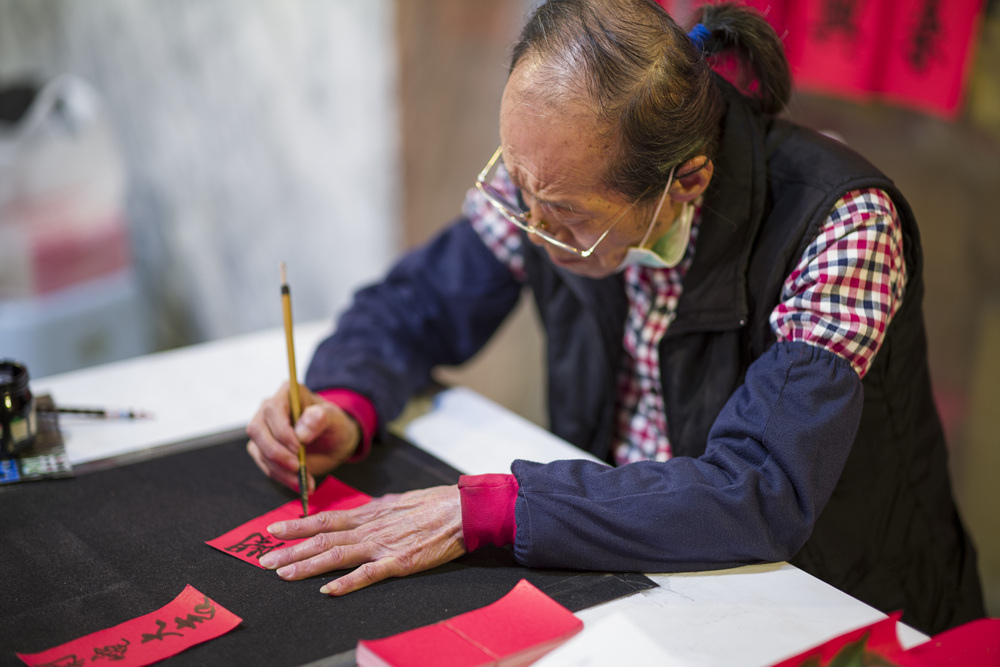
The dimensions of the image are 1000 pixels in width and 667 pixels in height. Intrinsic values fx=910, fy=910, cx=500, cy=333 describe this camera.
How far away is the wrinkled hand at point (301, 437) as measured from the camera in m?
1.23

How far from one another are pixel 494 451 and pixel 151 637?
22.2 inches

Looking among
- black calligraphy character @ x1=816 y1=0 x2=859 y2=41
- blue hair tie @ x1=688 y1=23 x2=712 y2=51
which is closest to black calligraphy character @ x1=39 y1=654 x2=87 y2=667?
blue hair tie @ x1=688 y1=23 x2=712 y2=51

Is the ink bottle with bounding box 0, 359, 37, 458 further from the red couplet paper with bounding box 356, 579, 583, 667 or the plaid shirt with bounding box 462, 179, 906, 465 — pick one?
the plaid shirt with bounding box 462, 179, 906, 465

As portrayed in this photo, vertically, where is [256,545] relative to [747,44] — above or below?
below

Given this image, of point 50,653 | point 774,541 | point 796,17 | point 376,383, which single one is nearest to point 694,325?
point 774,541

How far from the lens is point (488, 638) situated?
0.92 meters

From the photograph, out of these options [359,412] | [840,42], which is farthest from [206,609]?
[840,42]

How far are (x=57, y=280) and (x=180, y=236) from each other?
24.9 inches

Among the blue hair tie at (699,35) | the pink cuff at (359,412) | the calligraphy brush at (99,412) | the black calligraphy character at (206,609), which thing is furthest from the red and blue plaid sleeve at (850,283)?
the calligraphy brush at (99,412)

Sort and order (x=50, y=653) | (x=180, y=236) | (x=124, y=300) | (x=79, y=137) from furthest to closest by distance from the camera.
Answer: (x=180, y=236), (x=124, y=300), (x=79, y=137), (x=50, y=653)

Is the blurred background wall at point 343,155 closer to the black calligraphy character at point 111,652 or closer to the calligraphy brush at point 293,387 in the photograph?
the calligraphy brush at point 293,387

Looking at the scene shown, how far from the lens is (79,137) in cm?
260

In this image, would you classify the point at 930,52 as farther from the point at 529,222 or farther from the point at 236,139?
the point at 236,139

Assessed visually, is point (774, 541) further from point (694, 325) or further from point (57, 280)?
point (57, 280)
